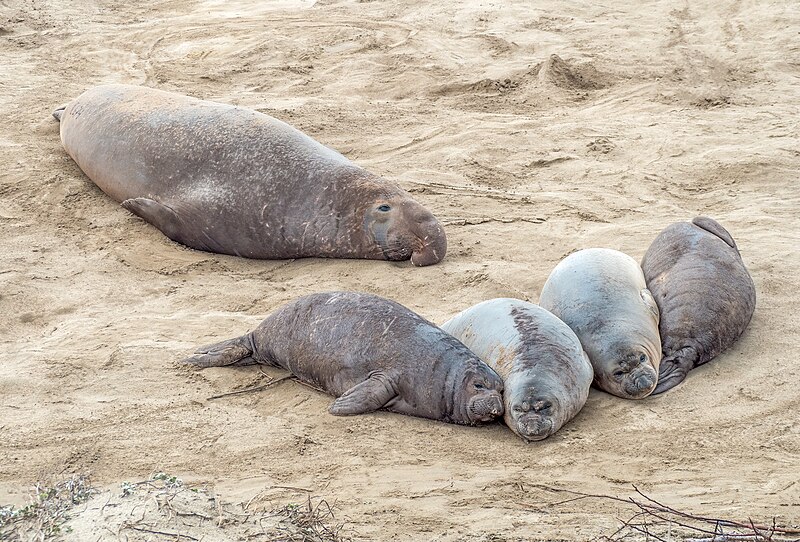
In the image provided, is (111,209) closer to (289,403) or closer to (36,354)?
(36,354)

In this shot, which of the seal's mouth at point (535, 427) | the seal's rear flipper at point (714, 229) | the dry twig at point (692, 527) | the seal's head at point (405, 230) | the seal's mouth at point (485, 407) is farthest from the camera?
the seal's head at point (405, 230)

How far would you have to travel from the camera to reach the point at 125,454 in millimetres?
4164

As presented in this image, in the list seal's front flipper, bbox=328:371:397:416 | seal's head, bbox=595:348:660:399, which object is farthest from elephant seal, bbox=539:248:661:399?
seal's front flipper, bbox=328:371:397:416

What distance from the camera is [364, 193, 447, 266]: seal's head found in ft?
20.8

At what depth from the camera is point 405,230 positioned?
6453 mm

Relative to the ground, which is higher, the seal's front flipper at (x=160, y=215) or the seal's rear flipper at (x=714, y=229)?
the seal's rear flipper at (x=714, y=229)

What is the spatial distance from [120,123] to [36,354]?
2644 mm

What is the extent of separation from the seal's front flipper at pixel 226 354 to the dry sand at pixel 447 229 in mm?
79

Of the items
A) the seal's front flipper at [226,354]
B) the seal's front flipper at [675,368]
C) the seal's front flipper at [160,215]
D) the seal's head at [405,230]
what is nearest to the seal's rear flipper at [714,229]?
the seal's front flipper at [675,368]

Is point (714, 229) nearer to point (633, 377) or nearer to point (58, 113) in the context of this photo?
point (633, 377)

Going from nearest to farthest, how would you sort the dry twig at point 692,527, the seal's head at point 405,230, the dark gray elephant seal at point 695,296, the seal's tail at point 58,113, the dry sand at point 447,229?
the dry twig at point 692,527 → the dry sand at point 447,229 → the dark gray elephant seal at point 695,296 → the seal's head at point 405,230 → the seal's tail at point 58,113

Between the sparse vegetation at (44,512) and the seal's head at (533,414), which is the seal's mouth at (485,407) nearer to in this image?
the seal's head at (533,414)

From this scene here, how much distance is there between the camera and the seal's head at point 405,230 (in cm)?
633

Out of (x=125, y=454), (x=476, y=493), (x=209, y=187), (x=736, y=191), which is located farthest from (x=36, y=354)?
(x=736, y=191)
